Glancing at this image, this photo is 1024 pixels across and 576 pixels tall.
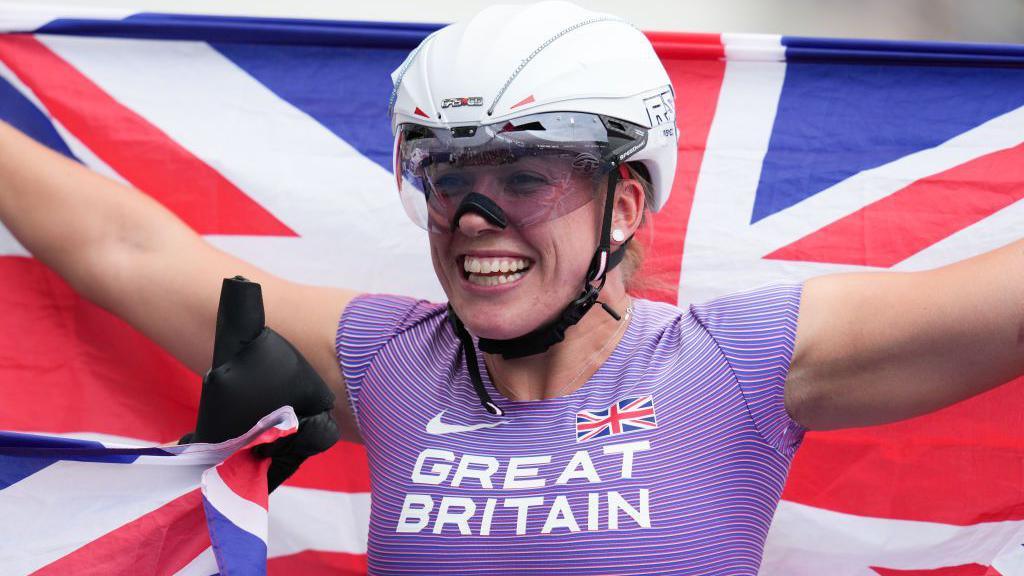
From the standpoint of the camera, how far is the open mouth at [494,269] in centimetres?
231

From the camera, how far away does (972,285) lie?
2.03 metres

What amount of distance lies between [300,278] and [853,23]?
3836 mm

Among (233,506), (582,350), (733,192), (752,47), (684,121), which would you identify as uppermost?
(752,47)

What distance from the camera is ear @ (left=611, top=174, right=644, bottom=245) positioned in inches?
96.8

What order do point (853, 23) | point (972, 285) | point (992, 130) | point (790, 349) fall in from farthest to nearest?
point (853, 23) < point (992, 130) < point (790, 349) < point (972, 285)

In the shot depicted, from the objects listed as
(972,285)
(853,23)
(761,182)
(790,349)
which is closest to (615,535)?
(790,349)

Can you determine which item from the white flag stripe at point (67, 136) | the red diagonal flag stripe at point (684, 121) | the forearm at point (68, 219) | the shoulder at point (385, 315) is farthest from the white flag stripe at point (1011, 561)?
the white flag stripe at point (67, 136)

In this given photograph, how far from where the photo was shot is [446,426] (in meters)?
2.39

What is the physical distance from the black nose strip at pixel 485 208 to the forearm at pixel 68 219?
0.89m

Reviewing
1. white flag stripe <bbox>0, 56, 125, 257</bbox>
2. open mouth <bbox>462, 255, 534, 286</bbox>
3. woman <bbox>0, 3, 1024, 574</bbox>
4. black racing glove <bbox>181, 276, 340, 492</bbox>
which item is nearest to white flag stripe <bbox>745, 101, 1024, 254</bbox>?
woman <bbox>0, 3, 1024, 574</bbox>

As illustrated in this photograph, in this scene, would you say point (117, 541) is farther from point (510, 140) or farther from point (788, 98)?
point (788, 98)

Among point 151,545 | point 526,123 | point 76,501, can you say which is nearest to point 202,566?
point 151,545

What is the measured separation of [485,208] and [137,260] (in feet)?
3.15

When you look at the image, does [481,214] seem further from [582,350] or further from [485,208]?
[582,350]
